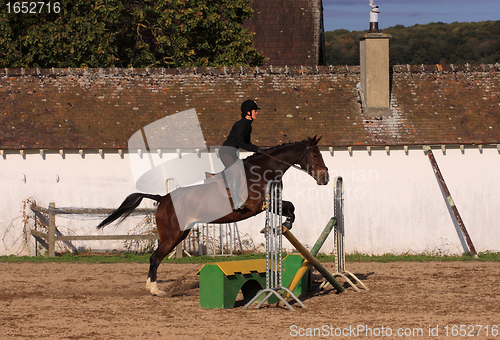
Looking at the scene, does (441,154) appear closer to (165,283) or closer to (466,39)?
(165,283)

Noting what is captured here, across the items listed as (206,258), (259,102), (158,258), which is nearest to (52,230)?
(206,258)

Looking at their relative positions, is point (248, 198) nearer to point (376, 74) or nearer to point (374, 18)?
point (376, 74)

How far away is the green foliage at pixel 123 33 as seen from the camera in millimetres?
20969

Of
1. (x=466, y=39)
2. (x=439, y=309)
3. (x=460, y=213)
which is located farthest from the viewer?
(x=466, y=39)

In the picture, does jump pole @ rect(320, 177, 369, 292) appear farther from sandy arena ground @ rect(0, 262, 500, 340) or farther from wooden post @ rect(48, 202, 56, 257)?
wooden post @ rect(48, 202, 56, 257)

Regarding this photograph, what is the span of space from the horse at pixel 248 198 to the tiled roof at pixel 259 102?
6.25 m

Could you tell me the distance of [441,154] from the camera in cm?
1633

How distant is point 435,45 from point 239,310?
70.7 metres

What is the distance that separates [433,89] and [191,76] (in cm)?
760

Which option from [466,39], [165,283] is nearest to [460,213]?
[165,283]

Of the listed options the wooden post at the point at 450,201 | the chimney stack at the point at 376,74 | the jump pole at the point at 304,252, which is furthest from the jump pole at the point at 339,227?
the chimney stack at the point at 376,74

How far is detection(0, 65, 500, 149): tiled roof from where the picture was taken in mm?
16469

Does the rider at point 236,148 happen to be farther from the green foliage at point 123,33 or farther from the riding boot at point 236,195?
the green foliage at point 123,33

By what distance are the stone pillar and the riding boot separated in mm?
8690
